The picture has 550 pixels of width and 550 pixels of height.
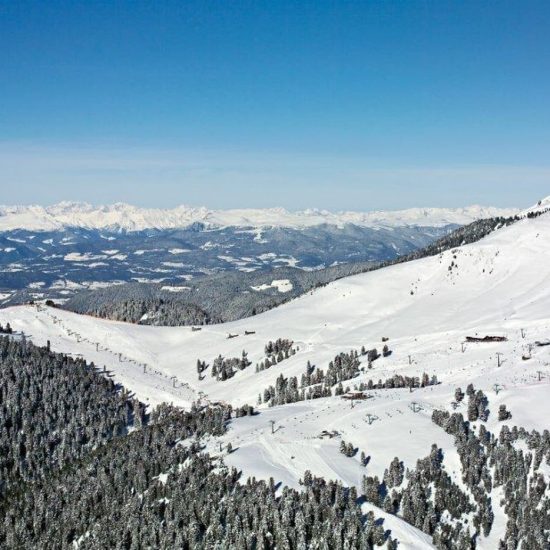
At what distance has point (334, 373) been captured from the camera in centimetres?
17062

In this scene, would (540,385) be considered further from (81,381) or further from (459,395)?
(81,381)

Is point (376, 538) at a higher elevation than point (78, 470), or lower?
higher

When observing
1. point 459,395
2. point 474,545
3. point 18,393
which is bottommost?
point 18,393

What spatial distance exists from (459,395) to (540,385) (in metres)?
15.7

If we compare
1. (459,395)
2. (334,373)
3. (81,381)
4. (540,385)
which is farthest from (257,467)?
(81,381)

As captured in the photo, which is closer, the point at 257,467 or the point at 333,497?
the point at 333,497

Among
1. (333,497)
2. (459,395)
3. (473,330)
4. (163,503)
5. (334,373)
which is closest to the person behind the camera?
(333,497)

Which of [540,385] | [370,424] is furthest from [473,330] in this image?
[370,424]

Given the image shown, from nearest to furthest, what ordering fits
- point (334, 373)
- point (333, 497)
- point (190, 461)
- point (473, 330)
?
point (333, 497) < point (190, 461) < point (334, 373) < point (473, 330)

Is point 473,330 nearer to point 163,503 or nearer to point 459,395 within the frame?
point 459,395

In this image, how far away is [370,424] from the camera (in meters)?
112

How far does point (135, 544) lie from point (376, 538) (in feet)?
110

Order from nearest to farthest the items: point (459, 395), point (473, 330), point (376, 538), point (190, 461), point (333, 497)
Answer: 1. point (376, 538)
2. point (333, 497)
3. point (190, 461)
4. point (459, 395)
5. point (473, 330)

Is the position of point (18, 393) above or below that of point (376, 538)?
below
